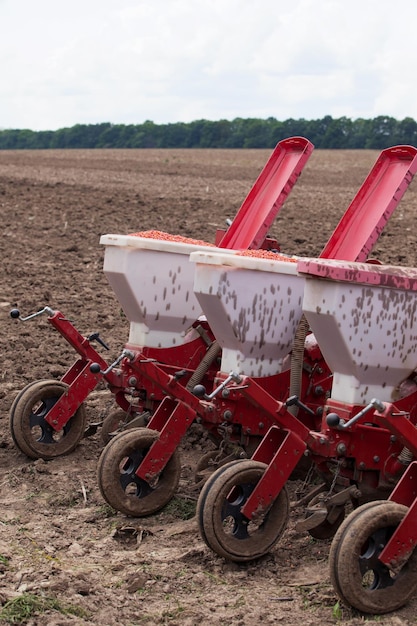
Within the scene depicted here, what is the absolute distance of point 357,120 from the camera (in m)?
52.6

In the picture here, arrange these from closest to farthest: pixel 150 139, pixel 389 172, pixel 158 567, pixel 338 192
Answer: pixel 158 567
pixel 389 172
pixel 338 192
pixel 150 139

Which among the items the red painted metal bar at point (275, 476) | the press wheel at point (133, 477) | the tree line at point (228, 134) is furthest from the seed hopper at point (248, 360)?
the tree line at point (228, 134)

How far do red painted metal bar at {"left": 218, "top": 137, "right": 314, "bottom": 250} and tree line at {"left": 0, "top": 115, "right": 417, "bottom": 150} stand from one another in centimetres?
3802

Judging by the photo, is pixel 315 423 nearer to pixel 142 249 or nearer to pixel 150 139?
pixel 142 249

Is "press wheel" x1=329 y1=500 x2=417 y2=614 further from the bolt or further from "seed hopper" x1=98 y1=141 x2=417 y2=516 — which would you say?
"seed hopper" x1=98 y1=141 x2=417 y2=516

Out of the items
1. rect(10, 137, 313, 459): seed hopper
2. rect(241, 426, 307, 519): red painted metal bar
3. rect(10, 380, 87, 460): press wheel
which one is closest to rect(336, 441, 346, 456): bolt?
rect(241, 426, 307, 519): red painted metal bar

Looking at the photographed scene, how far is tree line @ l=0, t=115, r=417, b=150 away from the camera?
49344 millimetres

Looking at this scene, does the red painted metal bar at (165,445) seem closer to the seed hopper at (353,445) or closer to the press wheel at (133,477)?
the press wheel at (133,477)

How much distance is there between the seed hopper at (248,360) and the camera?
222 inches

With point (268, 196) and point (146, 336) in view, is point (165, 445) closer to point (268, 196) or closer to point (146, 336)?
point (146, 336)

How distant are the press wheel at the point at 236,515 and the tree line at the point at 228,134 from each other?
4032cm

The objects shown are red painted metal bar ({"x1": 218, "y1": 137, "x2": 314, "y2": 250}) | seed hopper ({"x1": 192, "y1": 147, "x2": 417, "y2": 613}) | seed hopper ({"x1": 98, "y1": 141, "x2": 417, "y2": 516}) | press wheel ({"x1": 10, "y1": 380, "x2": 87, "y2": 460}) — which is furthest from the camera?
red painted metal bar ({"x1": 218, "y1": 137, "x2": 314, "y2": 250})

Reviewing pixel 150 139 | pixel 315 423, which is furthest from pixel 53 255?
pixel 150 139

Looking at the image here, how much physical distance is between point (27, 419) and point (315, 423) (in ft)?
6.09
